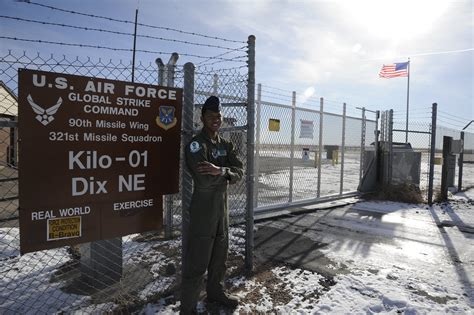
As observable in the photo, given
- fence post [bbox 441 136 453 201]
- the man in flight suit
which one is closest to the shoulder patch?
the man in flight suit

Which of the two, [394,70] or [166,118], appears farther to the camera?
[394,70]

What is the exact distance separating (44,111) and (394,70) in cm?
2372

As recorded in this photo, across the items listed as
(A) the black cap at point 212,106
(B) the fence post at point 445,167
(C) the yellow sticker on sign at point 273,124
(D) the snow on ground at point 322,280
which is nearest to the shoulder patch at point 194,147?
(A) the black cap at point 212,106

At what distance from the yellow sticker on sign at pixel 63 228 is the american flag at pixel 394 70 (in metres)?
23.3

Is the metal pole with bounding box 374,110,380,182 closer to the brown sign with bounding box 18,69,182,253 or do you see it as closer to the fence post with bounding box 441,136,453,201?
the fence post with bounding box 441,136,453,201

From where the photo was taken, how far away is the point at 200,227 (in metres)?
3.20

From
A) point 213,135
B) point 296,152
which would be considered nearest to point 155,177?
point 213,135

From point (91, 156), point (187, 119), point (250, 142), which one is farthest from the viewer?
point (250, 142)

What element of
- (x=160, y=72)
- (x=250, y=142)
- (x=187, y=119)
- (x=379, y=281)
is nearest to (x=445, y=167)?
(x=379, y=281)

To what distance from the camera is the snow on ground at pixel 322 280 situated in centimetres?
362

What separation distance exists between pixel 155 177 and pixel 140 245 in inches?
90.1

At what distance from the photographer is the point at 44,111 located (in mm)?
2826

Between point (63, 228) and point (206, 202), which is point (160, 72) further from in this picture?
point (63, 228)

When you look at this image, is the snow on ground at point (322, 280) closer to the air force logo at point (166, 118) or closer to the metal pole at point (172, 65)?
the air force logo at point (166, 118)
